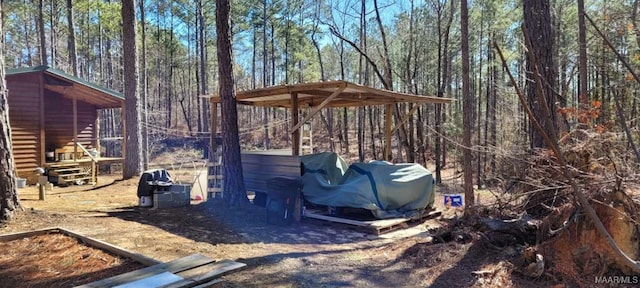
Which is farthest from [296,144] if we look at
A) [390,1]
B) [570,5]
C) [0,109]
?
[570,5]

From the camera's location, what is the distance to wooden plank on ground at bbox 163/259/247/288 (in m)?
3.18

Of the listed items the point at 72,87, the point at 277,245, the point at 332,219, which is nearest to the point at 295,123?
the point at 332,219

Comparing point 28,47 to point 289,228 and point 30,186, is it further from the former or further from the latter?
point 289,228

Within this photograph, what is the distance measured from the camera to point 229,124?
678 centimetres

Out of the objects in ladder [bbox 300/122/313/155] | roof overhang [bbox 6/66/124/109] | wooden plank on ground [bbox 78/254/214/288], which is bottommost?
wooden plank on ground [bbox 78/254/214/288]

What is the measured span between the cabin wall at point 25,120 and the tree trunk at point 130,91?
2224mm

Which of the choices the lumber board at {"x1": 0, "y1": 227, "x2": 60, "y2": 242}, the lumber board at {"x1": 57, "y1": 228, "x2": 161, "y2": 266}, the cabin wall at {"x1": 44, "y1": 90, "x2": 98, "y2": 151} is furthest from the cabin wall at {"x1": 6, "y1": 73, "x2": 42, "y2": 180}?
the lumber board at {"x1": 57, "y1": 228, "x2": 161, "y2": 266}

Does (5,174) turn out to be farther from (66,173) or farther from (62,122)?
(62,122)

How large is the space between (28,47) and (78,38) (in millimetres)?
2832

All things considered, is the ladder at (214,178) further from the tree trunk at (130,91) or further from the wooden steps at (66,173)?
the wooden steps at (66,173)

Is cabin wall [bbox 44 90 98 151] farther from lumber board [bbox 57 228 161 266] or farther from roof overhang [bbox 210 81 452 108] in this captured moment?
lumber board [bbox 57 228 161 266]

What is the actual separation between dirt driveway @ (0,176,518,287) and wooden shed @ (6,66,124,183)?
3617mm

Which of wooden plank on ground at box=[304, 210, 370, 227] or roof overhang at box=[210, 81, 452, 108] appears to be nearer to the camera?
wooden plank on ground at box=[304, 210, 370, 227]

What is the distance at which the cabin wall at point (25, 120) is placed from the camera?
9.90m
